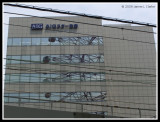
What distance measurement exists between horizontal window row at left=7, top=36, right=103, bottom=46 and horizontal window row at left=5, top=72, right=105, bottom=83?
427 cm

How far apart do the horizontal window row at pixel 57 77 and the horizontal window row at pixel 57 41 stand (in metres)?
4.27

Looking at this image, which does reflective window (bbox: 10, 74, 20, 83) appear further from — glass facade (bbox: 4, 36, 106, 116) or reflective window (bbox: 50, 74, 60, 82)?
reflective window (bbox: 50, 74, 60, 82)

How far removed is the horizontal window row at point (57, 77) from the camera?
29156 mm

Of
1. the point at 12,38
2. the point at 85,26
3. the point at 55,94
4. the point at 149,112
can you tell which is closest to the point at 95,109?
the point at 55,94

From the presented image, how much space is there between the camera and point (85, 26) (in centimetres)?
3272

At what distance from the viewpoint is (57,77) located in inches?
1153

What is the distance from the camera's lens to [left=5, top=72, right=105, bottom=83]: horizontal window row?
29.2 meters

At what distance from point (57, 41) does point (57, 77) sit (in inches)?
197

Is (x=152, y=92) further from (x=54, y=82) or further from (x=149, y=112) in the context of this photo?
(x=54, y=82)

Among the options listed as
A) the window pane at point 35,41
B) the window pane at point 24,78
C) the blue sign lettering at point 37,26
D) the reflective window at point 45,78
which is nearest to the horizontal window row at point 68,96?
the reflective window at point 45,78

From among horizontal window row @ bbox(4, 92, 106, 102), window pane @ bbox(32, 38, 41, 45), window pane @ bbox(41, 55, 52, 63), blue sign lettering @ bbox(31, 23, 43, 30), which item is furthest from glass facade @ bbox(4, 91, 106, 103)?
blue sign lettering @ bbox(31, 23, 43, 30)

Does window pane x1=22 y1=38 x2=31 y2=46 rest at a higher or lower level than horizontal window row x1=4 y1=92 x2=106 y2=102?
higher

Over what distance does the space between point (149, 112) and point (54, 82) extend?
1333cm

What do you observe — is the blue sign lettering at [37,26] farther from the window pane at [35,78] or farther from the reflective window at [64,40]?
the window pane at [35,78]
